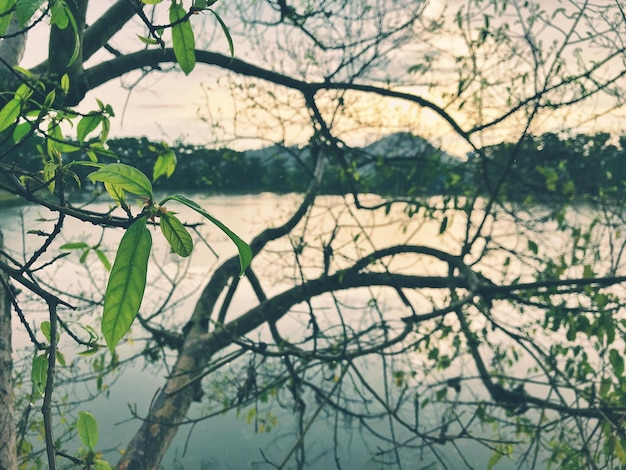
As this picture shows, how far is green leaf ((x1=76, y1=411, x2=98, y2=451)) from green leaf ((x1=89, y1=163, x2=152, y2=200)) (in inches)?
15.6

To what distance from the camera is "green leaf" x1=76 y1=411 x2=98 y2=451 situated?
0.71 metres

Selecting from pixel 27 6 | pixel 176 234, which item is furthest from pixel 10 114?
A: pixel 176 234

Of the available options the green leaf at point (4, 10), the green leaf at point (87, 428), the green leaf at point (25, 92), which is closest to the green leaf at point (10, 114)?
the green leaf at point (25, 92)

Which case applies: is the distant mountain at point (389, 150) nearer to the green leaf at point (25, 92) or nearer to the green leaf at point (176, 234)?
the green leaf at point (25, 92)

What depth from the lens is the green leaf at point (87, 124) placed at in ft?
3.70

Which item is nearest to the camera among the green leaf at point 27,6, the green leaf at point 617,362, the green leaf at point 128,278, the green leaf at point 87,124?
the green leaf at point 128,278

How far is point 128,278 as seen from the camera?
45 centimetres

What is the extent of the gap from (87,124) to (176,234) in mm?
721

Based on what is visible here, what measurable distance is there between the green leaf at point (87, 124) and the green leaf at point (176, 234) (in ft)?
2.29

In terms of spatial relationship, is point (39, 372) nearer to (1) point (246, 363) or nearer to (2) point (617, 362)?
(2) point (617, 362)

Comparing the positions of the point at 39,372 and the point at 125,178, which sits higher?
the point at 125,178

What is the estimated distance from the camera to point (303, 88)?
118 inches

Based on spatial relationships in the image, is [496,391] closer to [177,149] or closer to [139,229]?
[177,149]

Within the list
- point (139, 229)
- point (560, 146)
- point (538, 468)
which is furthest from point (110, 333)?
point (538, 468)
